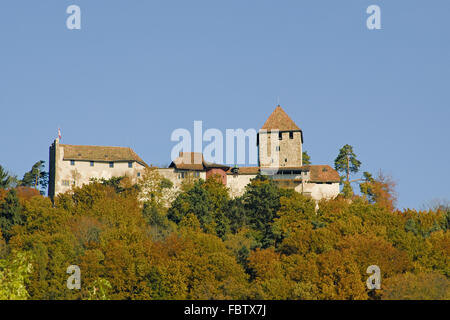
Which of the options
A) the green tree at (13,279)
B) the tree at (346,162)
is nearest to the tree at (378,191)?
the tree at (346,162)

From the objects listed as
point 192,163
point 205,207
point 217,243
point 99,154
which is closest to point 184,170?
point 192,163

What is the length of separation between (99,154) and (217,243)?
22329 mm

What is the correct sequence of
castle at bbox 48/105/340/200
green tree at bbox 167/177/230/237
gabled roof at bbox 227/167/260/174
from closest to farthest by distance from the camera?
1. green tree at bbox 167/177/230/237
2. castle at bbox 48/105/340/200
3. gabled roof at bbox 227/167/260/174

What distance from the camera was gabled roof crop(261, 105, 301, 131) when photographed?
300ft

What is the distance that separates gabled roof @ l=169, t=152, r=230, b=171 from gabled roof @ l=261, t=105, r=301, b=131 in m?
9.61

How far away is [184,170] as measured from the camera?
84.2m

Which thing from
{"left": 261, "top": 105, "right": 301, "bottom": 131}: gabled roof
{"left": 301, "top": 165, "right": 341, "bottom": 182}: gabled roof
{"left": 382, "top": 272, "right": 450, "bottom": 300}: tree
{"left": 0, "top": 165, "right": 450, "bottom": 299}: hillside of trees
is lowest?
{"left": 382, "top": 272, "right": 450, "bottom": 300}: tree

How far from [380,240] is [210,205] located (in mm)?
17481

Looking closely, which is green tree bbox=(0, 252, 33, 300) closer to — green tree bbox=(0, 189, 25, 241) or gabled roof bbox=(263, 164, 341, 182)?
green tree bbox=(0, 189, 25, 241)

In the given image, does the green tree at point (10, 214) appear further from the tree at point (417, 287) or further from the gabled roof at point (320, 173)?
the tree at point (417, 287)

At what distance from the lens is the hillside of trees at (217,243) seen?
2456 inches

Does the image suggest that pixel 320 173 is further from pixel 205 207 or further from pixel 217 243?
pixel 217 243

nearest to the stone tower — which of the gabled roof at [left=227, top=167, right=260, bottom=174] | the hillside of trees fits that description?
the gabled roof at [left=227, top=167, right=260, bottom=174]

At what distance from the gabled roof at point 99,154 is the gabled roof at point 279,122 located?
53.2 ft
